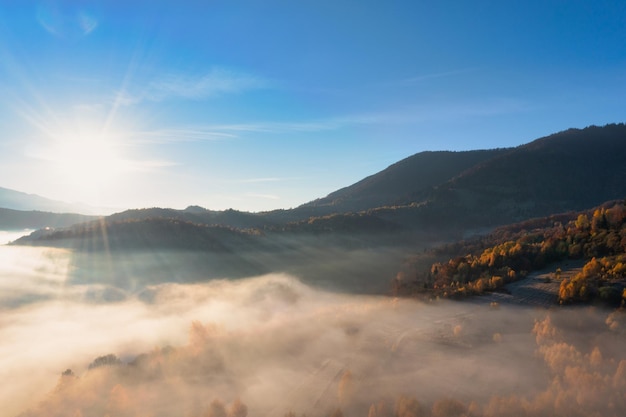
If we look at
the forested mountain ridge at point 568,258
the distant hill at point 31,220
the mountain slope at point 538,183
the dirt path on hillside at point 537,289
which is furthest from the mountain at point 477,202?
the dirt path on hillside at point 537,289

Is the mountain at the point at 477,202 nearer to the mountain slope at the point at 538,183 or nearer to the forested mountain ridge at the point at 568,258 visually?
the mountain slope at the point at 538,183

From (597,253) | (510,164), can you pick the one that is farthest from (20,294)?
(510,164)

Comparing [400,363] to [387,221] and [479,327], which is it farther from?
[387,221]

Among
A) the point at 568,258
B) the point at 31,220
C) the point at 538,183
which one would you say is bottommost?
the point at 568,258

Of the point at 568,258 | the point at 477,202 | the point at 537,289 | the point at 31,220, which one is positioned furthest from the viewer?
the point at 31,220

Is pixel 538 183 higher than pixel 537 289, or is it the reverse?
pixel 538 183

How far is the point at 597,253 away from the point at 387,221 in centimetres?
9169

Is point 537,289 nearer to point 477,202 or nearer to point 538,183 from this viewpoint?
point 477,202

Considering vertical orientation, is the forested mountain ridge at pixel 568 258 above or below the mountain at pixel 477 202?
below

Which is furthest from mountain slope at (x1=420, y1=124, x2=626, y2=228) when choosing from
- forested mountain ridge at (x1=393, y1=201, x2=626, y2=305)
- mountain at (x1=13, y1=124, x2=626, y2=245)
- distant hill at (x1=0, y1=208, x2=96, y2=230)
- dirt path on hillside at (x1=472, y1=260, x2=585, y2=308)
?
distant hill at (x1=0, y1=208, x2=96, y2=230)

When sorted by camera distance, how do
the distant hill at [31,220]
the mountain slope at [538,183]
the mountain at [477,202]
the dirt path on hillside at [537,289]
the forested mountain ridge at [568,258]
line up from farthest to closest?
1. the distant hill at [31,220]
2. the mountain slope at [538,183]
3. the mountain at [477,202]
4. the dirt path on hillside at [537,289]
5. the forested mountain ridge at [568,258]

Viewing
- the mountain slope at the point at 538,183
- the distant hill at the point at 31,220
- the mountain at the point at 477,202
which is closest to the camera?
the mountain at the point at 477,202

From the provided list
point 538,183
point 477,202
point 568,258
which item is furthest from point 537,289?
point 538,183

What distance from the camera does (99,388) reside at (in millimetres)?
30906
